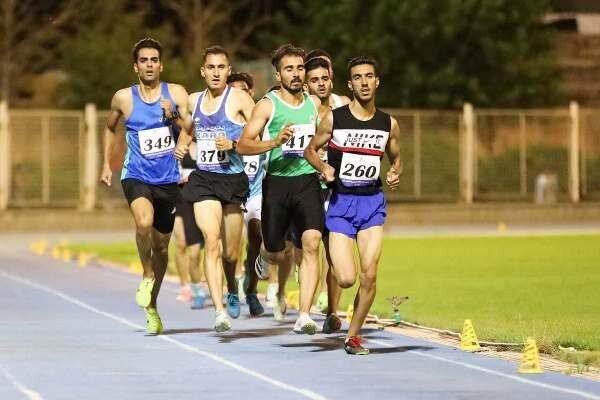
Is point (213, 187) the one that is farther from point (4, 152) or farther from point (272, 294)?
point (4, 152)

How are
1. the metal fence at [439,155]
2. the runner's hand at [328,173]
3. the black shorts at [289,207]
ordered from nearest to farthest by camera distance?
the runner's hand at [328,173], the black shorts at [289,207], the metal fence at [439,155]

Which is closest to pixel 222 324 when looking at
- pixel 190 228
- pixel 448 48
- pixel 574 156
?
pixel 190 228

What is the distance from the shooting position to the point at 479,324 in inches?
712

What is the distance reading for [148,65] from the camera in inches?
680

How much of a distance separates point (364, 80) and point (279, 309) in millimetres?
3958

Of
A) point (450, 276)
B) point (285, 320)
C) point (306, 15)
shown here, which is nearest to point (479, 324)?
point (285, 320)

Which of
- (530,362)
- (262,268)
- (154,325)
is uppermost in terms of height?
(262,268)

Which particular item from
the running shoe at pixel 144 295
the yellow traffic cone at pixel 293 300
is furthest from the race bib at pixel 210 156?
the yellow traffic cone at pixel 293 300

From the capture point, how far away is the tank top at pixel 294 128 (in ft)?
55.1

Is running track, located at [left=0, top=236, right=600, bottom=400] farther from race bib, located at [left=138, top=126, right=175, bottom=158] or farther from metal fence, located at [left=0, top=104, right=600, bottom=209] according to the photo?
metal fence, located at [left=0, top=104, right=600, bottom=209]

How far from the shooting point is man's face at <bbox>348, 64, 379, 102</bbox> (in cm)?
1548

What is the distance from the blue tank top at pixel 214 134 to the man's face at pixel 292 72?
714mm

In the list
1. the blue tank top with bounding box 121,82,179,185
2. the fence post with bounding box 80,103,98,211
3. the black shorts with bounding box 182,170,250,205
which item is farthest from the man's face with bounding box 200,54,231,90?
the fence post with bounding box 80,103,98,211

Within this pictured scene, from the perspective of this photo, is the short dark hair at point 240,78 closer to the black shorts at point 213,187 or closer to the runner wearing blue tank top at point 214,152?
the runner wearing blue tank top at point 214,152
